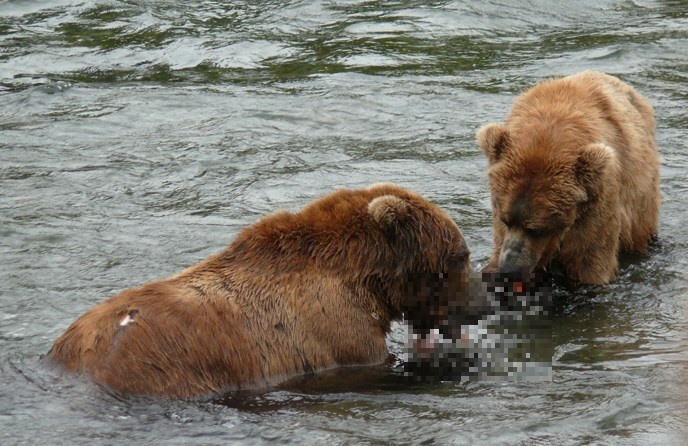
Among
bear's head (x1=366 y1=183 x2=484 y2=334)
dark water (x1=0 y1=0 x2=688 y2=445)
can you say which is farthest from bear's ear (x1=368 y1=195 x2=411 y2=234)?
dark water (x1=0 y1=0 x2=688 y2=445)

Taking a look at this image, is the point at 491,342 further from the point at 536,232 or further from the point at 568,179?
the point at 568,179

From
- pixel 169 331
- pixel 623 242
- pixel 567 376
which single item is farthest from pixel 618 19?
pixel 169 331

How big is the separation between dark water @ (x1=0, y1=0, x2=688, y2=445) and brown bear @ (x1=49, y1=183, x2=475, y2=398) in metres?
0.17

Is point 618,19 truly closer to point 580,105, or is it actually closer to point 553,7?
point 553,7

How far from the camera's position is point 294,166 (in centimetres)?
1262

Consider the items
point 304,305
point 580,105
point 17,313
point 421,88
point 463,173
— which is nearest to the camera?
point 304,305

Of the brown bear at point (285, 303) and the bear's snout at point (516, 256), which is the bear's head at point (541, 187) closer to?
the bear's snout at point (516, 256)

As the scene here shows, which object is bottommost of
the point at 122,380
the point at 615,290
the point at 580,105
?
the point at 615,290

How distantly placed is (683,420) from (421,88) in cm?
894

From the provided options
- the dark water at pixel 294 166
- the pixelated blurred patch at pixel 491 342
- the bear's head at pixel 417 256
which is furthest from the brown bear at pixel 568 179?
the bear's head at pixel 417 256

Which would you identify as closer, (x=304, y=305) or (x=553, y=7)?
(x=304, y=305)

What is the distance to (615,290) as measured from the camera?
9.54m

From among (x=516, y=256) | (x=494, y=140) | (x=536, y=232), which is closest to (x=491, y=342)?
(x=516, y=256)

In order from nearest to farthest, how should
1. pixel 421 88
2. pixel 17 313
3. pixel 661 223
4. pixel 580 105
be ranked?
pixel 17 313 < pixel 580 105 < pixel 661 223 < pixel 421 88
